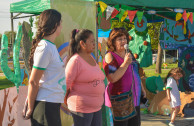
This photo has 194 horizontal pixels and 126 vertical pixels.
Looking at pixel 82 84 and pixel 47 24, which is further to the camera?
pixel 82 84

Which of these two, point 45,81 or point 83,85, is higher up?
point 45,81

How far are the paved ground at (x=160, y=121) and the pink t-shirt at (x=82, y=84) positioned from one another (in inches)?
129

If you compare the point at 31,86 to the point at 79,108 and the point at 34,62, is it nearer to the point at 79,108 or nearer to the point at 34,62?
the point at 34,62

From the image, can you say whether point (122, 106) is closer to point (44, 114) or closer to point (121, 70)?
point (121, 70)

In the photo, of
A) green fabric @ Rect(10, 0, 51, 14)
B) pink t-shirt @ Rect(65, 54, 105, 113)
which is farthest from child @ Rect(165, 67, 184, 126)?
pink t-shirt @ Rect(65, 54, 105, 113)

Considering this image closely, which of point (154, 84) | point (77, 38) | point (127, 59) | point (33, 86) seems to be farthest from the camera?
point (154, 84)

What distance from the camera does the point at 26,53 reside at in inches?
129

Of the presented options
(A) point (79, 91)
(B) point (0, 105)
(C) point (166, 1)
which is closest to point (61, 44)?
(A) point (79, 91)

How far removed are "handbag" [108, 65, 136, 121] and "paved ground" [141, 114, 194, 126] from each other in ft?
8.82

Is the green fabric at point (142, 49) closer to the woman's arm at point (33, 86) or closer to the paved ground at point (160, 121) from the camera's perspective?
the paved ground at point (160, 121)

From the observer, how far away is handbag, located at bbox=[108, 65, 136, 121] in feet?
10.5

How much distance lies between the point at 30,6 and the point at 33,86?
8.00ft

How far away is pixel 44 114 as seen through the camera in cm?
226

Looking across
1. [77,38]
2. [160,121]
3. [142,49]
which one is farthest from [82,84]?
[142,49]
